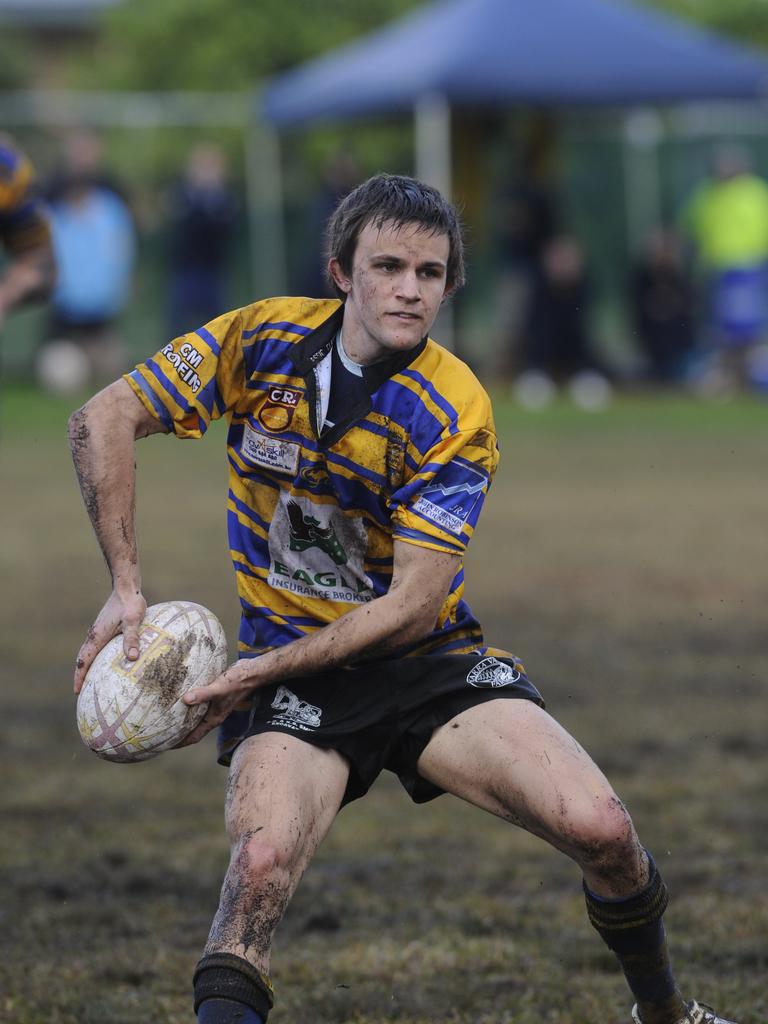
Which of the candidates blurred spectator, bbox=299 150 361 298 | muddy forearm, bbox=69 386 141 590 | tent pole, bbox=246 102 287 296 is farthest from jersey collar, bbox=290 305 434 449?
Answer: tent pole, bbox=246 102 287 296

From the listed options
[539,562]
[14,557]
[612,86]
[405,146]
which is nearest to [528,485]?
[539,562]

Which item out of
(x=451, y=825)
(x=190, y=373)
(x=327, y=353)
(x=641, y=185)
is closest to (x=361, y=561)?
(x=327, y=353)

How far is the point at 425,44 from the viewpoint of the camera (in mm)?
20219

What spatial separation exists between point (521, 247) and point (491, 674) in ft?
56.9

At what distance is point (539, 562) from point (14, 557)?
3323mm

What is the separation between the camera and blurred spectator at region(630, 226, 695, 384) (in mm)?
21188

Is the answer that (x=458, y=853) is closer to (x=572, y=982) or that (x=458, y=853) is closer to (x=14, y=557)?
(x=572, y=982)

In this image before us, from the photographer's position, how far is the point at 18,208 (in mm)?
7320

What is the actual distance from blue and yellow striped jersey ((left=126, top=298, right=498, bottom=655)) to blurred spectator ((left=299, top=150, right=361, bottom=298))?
571 inches

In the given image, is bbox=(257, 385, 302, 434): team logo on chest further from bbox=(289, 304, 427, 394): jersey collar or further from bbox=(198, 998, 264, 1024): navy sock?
bbox=(198, 998, 264, 1024): navy sock

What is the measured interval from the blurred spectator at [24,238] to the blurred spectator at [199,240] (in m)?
12.8

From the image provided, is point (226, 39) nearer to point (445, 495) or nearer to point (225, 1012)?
point (445, 495)

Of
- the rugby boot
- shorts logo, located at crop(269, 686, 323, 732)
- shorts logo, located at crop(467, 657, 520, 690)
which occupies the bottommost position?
the rugby boot

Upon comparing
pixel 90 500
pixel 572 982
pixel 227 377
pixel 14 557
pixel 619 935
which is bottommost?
pixel 14 557
